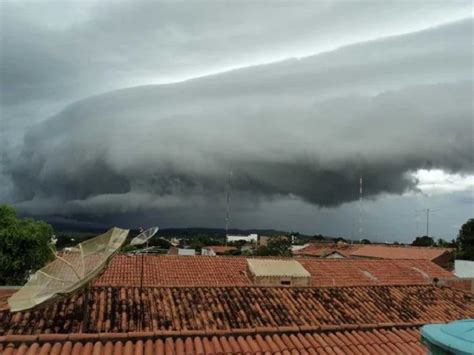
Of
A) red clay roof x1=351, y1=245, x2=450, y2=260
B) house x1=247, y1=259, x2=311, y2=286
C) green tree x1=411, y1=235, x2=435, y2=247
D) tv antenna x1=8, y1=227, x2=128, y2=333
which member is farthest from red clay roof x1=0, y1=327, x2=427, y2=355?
green tree x1=411, y1=235, x2=435, y2=247

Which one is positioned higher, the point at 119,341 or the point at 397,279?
the point at 119,341

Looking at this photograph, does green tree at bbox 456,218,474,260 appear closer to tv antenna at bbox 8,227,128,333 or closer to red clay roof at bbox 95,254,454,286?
red clay roof at bbox 95,254,454,286

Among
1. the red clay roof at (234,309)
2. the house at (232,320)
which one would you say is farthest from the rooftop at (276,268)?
the house at (232,320)

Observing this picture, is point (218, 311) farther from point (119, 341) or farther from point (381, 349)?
point (381, 349)

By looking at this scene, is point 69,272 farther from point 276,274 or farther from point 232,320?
point 276,274

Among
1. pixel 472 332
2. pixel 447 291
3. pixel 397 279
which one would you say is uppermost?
pixel 472 332

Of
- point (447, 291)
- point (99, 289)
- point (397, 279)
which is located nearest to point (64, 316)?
point (99, 289)
